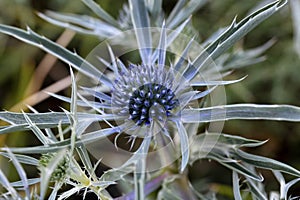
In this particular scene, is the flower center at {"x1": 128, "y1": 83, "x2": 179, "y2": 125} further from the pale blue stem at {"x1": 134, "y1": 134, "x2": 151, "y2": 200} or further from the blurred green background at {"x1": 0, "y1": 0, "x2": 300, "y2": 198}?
the blurred green background at {"x1": 0, "y1": 0, "x2": 300, "y2": 198}

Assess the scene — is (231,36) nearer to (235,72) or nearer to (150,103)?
(150,103)

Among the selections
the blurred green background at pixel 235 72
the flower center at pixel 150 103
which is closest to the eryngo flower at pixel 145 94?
the flower center at pixel 150 103

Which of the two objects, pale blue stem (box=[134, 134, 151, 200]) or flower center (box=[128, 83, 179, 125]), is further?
flower center (box=[128, 83, 179, 125])

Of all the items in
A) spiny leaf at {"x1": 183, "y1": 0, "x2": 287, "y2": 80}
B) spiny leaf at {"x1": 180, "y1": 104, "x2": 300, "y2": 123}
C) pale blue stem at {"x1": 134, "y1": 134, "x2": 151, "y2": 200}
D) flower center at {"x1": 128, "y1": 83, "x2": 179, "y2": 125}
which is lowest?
pale blue stem at {"x1": 134, "y1": 134, "x2": 151, "y2": 200}

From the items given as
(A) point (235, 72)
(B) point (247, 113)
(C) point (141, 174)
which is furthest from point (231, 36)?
(A) point (235, 72)

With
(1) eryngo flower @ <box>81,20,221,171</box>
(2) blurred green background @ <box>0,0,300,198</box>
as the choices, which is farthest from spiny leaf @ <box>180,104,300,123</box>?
(2) blurred green background @ <box>0,0,300,198</box>

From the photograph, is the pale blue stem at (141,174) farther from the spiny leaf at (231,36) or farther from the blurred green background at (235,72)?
the blurred green background at (235,72)

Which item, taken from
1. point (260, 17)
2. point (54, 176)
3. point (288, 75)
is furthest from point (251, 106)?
point (288, 75)
